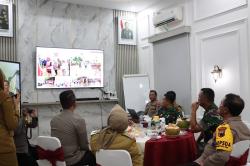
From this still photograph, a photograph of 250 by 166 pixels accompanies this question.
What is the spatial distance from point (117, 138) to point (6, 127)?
34.4 inches

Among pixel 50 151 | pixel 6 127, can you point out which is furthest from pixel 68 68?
pixel 6 127

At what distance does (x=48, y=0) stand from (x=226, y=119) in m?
5.21

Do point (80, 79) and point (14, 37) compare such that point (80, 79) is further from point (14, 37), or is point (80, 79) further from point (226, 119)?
point (226, 119)

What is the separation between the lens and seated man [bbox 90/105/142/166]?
2291 millimetres

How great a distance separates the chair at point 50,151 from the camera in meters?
2.67

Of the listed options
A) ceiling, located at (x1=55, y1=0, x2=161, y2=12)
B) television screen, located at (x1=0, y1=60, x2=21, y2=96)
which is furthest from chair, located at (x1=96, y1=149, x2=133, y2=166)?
ceiling, located at (x1=55, y1=0, x2=161, y2=12)

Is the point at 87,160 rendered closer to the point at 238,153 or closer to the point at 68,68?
the point at 238,153

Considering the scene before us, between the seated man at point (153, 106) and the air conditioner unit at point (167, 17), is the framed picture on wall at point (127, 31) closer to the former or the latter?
the air conditioner unit at point (167, 17)

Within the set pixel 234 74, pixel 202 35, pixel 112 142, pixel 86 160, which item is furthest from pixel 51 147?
pixel 202 35

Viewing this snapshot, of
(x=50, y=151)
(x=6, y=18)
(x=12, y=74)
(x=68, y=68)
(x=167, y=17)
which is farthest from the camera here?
(x=68, y=68)

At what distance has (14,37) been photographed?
19.5 ft

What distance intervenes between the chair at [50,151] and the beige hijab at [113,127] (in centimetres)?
54

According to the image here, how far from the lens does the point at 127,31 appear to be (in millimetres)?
7297

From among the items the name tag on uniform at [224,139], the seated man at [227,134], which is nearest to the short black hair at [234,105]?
the seated man at [227,134]
